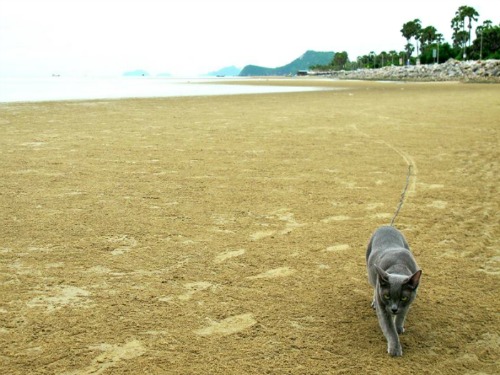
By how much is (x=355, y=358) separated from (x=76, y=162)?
361 inches

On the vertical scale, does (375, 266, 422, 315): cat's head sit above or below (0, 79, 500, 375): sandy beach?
above

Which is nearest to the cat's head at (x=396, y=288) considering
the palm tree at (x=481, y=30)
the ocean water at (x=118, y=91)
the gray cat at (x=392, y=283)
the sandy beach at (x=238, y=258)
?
the gray cat at (x=392, y=283)

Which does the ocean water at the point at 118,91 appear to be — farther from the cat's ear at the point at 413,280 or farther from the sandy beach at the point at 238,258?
the cat's ear at the point at 413,280

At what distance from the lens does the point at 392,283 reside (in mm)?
3592

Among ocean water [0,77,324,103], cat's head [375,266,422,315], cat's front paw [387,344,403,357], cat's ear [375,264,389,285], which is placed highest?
ocean water [0,77,324,103]

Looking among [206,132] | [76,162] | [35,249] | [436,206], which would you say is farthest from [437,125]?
[35,249]

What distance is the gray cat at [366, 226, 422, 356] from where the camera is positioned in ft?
11.8

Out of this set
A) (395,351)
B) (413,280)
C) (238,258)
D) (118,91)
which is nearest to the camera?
(413,280)

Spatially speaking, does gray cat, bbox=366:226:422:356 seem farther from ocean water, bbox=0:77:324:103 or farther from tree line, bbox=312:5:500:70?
tree line, bbox=312:5:500:70

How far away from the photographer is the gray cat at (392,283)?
11.8ft

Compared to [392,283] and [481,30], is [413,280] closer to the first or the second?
[392,283]

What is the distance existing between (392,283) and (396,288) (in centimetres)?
4

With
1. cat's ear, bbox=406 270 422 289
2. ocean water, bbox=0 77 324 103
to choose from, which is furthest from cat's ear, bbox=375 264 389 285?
ocean water, bbox=0 77 324 103

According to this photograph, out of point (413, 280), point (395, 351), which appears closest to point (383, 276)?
point (413, 280)
